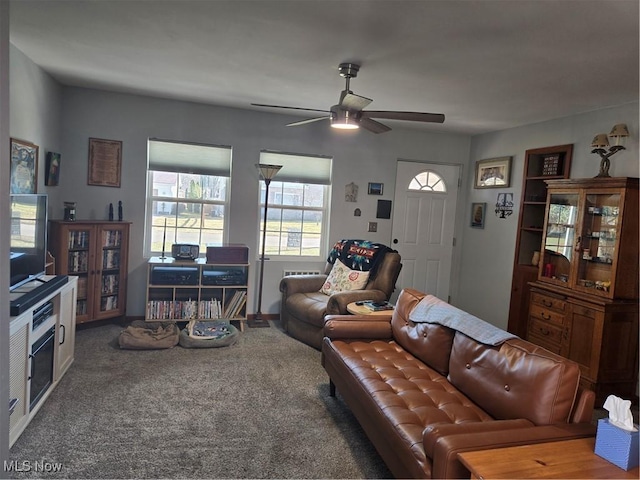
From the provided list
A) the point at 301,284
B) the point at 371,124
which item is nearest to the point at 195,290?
the point at 301,284

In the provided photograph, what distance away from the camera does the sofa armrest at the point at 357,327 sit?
3.07 meters

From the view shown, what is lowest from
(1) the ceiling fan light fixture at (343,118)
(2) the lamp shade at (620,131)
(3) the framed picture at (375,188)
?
(3) the framed picture at (375,188)

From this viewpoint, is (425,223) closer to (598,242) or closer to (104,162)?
(598,242)

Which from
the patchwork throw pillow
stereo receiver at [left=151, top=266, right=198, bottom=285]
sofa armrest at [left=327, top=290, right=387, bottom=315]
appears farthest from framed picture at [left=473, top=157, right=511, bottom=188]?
stereo receiver at [left=151, top=266, right=198, bottom=285]

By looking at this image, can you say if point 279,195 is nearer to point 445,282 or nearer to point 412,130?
point 412,130

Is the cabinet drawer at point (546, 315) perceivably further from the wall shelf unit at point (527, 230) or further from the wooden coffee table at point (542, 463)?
the wooden coffee table at point (542, 463)

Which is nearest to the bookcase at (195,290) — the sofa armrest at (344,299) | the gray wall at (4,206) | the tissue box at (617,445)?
the sofa armrest at (344,299)

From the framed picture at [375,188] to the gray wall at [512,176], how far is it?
123 cm

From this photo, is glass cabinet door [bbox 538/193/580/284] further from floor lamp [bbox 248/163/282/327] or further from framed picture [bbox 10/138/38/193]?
framed picture [bbox 10/138/38/193]

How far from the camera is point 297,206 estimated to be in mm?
5215

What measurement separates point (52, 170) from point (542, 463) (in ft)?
14.3

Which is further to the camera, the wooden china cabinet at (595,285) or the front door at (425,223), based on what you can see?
the front door at (425,223)

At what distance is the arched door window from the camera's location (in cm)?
559

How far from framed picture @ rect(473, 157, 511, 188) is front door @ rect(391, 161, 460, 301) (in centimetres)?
32
